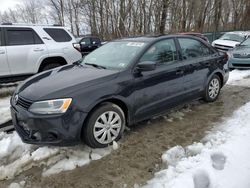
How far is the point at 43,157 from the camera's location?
3.53 metres

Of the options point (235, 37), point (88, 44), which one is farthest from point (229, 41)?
point (88, 44)

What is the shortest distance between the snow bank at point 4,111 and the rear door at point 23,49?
92cm

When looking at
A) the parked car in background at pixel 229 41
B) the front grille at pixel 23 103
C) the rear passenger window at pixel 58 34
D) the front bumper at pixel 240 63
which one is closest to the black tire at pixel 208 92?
the front grille at pixel 23 103

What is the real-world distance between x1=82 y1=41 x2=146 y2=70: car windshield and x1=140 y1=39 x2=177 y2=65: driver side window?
16 cm

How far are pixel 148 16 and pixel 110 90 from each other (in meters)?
20.9

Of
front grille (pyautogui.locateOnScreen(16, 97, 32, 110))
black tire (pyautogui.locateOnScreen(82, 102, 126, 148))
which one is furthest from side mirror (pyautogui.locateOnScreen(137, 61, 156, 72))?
front grille (pyautogui.locateOnScreen(16, 97, 32, 110))

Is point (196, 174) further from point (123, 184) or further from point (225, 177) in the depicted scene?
point (123, 184)

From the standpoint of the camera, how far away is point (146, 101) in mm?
4125

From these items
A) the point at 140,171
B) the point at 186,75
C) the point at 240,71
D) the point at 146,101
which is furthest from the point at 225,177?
the point at 240,71

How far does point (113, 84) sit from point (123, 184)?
4.53 feet

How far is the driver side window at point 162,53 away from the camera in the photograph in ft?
14.0

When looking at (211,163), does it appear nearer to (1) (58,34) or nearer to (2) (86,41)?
(1) (58,34)

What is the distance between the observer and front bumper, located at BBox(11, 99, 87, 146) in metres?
3.27

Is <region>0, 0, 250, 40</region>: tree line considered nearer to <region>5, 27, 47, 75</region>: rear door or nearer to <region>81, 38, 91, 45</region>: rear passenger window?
<region>81, 38, 91, 45</region>: rear passenger window
